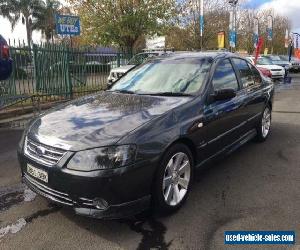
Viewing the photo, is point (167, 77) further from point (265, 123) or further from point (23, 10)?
point (23, 10)

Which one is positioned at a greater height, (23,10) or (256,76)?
(23,10)

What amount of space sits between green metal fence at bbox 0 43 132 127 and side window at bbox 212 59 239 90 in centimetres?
587

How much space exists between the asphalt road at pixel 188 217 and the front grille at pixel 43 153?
673 mm

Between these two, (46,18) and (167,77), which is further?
(46,18)

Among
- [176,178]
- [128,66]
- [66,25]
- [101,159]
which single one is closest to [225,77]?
[176,178]

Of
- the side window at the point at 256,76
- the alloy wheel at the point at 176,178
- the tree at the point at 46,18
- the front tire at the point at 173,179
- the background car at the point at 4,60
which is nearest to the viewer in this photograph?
the front tire at the point at 173,179

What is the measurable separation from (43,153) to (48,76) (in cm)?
960

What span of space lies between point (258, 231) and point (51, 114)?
2.45 metres

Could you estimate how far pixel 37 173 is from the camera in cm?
364

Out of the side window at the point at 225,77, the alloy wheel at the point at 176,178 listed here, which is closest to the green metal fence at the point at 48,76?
the side window at the point at 225,77

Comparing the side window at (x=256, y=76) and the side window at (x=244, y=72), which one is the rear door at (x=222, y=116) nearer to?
the side window at (x=244, y=72)

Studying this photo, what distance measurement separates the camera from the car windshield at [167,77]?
4.68m

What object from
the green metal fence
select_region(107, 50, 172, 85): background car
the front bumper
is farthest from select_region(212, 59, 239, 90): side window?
select_region(107, 50, 172, 85): background car

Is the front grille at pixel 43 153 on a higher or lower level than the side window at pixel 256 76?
lower
